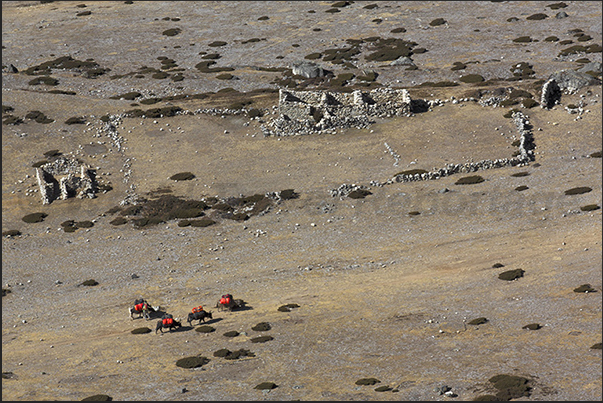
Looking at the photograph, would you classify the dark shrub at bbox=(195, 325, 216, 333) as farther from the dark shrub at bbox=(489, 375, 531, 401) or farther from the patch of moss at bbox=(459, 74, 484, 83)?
the patch of moss at bbox=(459, 74, 484, 83)

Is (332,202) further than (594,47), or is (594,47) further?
(594,47)

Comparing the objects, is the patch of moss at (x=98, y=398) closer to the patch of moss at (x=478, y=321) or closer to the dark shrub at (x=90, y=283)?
the dark shrub at (x=90, y=283)

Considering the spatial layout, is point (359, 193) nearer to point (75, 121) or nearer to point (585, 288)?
→ point (585, 288)

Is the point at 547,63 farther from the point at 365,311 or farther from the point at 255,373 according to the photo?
the point at 255,373

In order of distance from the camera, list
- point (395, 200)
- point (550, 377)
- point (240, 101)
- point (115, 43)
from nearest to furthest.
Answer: point (550, 377) → point (395, 200) → point (240, 101) → point (115, 43)

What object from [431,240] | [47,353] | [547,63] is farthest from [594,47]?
[47,353]

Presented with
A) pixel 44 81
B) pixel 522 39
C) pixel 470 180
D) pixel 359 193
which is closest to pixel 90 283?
pixel 359 193

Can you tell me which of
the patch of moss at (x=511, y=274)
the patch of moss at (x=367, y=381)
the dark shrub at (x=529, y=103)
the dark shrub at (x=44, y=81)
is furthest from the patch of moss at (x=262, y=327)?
the dark shrub at (x=44, y=81)
